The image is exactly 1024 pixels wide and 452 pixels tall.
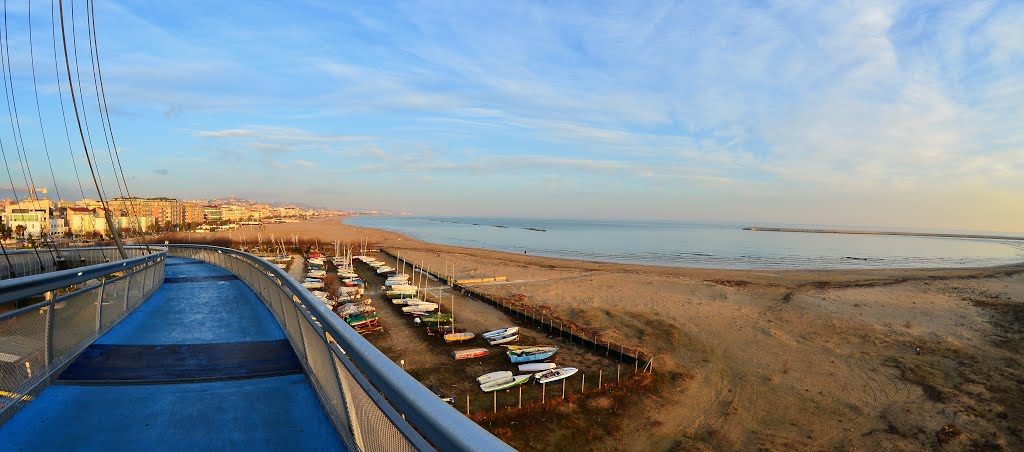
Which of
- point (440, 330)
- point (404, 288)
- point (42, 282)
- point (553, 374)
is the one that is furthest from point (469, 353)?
point (42, 282)

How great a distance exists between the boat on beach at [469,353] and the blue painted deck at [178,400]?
535 inches

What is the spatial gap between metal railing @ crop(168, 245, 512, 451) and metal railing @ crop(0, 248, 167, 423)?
A: 1713 millimetres

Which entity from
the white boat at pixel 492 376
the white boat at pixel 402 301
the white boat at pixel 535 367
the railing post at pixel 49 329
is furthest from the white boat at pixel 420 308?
the railing post at pixel 49 329

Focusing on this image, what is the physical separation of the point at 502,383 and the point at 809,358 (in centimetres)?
1403

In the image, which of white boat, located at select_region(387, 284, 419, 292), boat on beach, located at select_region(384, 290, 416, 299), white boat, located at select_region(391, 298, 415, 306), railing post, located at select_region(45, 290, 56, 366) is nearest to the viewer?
railing post, located at select_region(45, 290, 56, 366)

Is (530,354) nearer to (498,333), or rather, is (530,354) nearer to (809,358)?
(498,333)

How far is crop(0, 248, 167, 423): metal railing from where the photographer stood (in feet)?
10.2

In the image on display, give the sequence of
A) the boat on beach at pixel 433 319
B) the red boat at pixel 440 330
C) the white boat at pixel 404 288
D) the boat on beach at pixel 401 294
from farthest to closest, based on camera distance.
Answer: the white boat at pixel 404 288
the boat on beach at pixel 401 294
the boat on beach at pixel 433 319
the red boat at pixel 440 330

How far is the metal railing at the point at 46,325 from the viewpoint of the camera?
10.2ft

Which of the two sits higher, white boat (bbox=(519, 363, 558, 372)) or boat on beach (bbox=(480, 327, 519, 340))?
boat on beach (bbox=(480, 327, 519, 340))

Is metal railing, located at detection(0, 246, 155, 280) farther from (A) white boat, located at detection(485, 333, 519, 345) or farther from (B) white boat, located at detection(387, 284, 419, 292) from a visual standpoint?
(B) white boat, located at detection(387, 284, 419, 292)

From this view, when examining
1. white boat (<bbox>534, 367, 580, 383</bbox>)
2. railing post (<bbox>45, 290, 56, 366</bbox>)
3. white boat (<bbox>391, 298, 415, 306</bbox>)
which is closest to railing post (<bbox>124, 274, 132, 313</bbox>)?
railing post (<bbox>45, 290, 56, 366</bbox>)

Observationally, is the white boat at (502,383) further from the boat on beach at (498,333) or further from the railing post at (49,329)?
the railing post at (49,329)

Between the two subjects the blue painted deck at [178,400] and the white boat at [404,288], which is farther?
the white boat at [404,288]
